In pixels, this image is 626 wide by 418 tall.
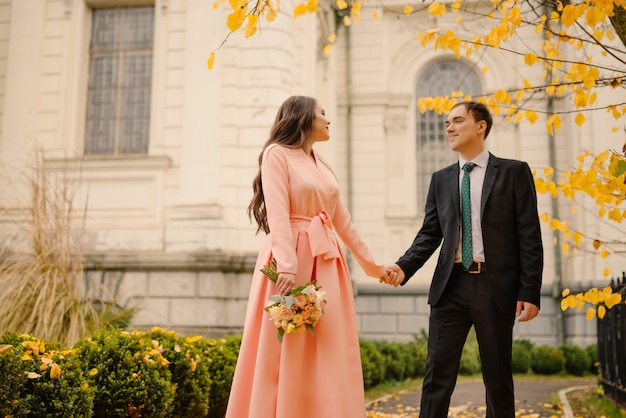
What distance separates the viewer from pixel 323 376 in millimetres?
4047

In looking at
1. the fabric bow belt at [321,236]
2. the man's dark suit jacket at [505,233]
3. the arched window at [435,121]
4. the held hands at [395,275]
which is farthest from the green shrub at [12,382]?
the arched window at [435,121]

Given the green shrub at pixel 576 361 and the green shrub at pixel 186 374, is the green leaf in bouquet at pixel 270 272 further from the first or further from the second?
the green shrub at pixel 576 361

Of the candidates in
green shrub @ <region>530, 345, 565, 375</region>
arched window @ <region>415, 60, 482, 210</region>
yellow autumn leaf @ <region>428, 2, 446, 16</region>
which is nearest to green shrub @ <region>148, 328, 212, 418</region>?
yellow autumn leaf @ <region>428, 2, 446, 16</region>

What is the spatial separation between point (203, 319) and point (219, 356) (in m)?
3.34

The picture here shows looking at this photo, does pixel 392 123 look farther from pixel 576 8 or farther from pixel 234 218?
pixel 576 8

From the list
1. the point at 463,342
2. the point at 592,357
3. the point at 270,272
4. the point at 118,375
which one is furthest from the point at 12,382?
the point at 592,357

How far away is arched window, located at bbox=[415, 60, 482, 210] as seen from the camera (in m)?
17.1

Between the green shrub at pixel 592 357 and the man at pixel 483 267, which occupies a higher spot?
the man at pixel 483 267

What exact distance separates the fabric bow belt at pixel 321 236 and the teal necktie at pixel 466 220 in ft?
2.66

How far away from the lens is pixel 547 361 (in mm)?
13484

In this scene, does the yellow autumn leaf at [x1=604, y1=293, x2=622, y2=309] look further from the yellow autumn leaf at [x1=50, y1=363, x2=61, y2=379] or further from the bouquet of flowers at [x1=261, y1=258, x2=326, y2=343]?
the yellow autumn leaf at [x1=50, y1=363, x2=61, y2=379]

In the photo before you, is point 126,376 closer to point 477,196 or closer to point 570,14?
point 477,196

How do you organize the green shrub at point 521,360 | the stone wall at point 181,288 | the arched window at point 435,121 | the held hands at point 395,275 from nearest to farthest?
the held hands at point 395,275
the stone wall at point 181,288
the green shrub at point 521,360
the arched window at point 435,121

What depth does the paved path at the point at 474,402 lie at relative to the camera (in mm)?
7531
